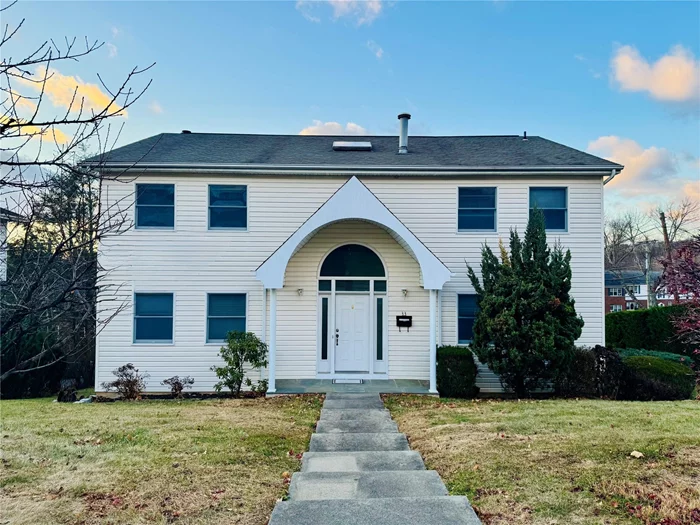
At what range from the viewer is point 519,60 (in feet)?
50.2

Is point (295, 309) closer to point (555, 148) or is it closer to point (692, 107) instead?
point (555, 148)

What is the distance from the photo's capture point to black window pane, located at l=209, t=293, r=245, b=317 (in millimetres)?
12148

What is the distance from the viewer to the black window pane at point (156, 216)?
39.8 feet

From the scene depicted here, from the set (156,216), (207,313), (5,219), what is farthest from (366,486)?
(156,216)

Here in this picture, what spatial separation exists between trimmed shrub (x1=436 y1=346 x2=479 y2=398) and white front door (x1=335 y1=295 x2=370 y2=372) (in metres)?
2.17

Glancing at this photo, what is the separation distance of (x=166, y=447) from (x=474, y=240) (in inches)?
354

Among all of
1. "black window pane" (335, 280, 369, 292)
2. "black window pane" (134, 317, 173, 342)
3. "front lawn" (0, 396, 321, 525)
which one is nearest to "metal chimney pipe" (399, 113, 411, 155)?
"black window pane" (335, 280, 369, 292)

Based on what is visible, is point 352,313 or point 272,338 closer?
point 272,338

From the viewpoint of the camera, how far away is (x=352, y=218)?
10953mm

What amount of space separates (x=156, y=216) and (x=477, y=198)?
8787 mm

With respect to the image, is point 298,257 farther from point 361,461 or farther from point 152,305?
point 361,461

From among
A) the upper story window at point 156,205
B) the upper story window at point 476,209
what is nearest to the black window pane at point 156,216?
the upper story window at point 156,205

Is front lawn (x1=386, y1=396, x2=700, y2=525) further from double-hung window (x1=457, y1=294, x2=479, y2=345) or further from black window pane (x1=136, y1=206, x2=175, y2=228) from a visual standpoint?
black window pane (x1=136, y1=206, x2=175, y2=228)

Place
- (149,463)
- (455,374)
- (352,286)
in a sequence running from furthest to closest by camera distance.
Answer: (352,286), (455,374), (149,463)
